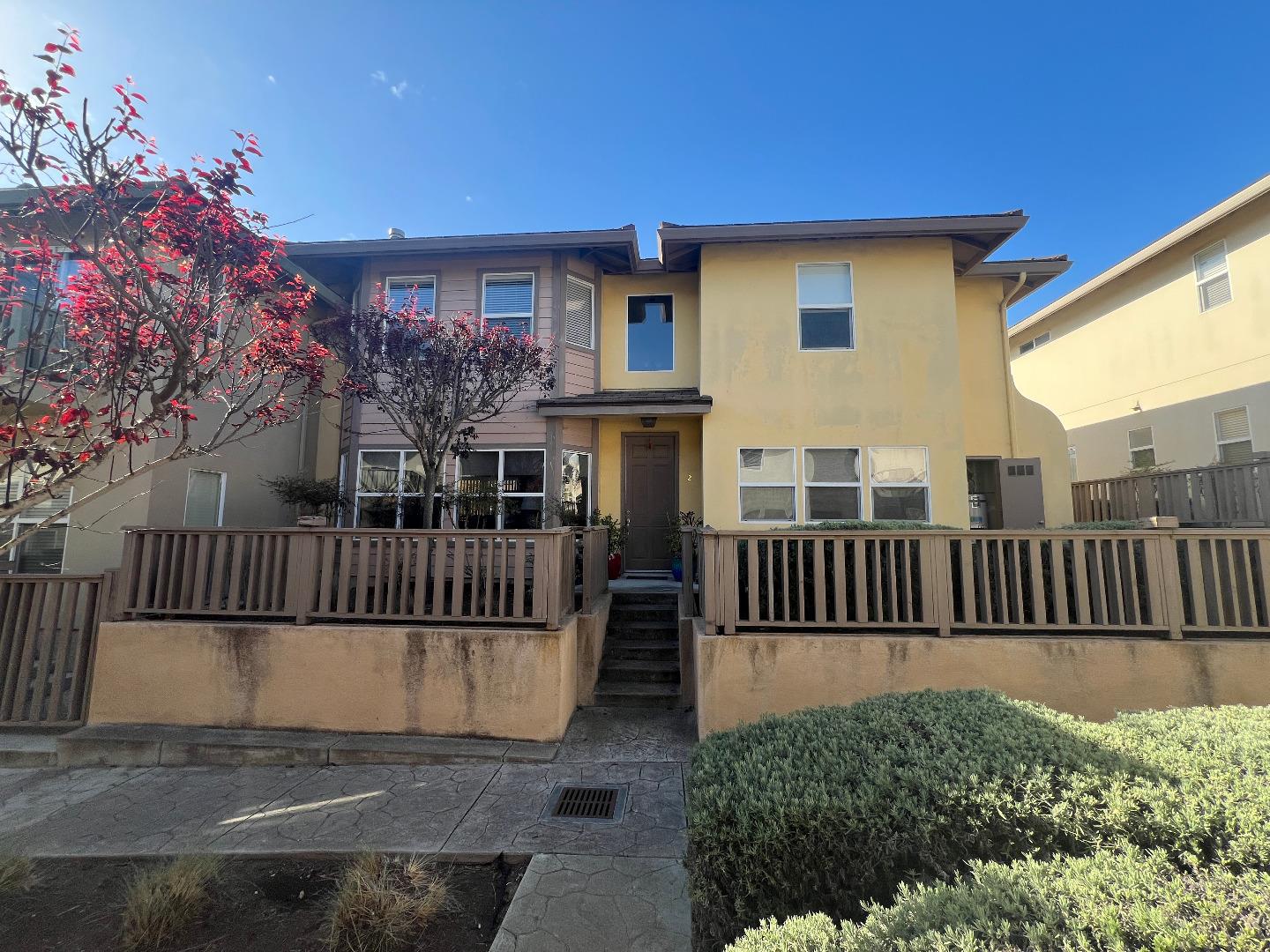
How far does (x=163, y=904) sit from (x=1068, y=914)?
3836 mm

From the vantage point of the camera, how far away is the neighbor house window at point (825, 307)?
8797 millimetres

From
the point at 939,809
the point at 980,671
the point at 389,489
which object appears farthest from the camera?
the point at 389,489

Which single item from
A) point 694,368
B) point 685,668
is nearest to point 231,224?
point 685,668

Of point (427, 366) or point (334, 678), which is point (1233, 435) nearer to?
point (427, 366)

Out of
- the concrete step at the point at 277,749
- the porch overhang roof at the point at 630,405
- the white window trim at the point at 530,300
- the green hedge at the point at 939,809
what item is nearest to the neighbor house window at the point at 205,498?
the concrete step at the point at 277,749

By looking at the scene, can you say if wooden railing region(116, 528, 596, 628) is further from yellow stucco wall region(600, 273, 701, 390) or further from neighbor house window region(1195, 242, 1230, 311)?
neighbor house window region(1195, 242, 1230, 311)

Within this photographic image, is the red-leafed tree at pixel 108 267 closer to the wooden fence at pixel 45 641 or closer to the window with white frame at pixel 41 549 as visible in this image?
the wooden fence at pixel 45 641

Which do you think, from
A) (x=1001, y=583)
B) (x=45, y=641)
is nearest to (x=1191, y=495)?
(x=1001, y=583)

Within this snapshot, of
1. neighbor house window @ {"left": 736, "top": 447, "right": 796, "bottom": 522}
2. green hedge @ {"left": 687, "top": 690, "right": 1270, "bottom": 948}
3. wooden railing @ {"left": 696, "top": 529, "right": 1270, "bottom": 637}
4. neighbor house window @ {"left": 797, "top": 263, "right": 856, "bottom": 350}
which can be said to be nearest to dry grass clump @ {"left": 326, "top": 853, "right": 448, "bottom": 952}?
green hedge @ {"left": 687, "top": 690, "right": 1270, "bottom": 948}

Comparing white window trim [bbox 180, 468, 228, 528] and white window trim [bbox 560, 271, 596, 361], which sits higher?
white window trim [bbox 560, 271, 596, 361]

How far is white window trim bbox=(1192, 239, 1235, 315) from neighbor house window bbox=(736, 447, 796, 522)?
8.46 meters

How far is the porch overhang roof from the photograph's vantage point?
8.57 metres

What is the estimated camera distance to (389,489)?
911 cm

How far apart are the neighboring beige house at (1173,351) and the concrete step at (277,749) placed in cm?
1041
